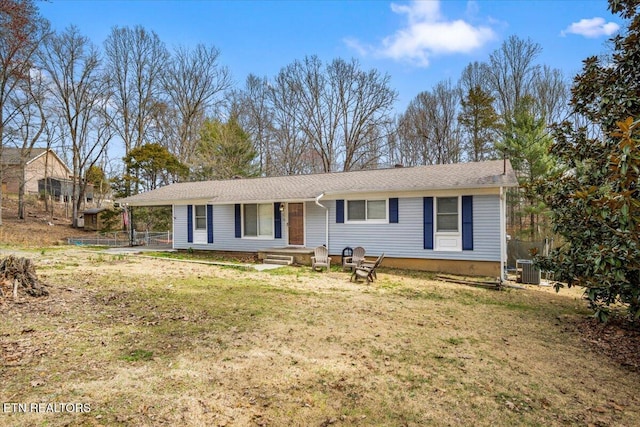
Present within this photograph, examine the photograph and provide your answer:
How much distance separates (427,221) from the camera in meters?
11.4

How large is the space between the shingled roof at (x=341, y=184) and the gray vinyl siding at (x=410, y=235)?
2.02 feet

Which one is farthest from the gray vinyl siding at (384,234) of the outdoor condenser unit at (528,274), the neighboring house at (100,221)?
the neighboring house at (100,221)

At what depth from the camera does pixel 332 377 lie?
12.6ft

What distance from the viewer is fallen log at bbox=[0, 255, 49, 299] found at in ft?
20.8

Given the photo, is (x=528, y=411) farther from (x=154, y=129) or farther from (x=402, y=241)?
(x=154, y=129)

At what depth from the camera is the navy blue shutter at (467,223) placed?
10.9 meters

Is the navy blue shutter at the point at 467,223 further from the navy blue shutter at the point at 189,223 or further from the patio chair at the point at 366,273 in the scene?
the navy blue shutter at the point at 189,223

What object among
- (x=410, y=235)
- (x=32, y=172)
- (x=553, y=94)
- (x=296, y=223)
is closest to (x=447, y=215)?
(x=410, y=235)

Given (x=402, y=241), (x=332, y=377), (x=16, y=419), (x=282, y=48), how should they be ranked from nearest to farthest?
(x=16, y=419), (x=332, y=377), (x=402, y=241), (x=282, y=48)

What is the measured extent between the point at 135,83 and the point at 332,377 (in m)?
32.0

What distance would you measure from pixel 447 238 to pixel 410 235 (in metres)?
1.19

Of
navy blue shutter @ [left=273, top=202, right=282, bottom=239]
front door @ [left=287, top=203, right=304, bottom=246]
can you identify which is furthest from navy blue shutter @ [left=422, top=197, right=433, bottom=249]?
navy blue shutter @ [left=273, top=202, right=282, bottom=239]

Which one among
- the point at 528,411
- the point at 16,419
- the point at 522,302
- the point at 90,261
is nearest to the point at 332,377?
the point at 528,411

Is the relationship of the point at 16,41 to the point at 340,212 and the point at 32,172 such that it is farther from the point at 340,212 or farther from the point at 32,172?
the point at 32,172
